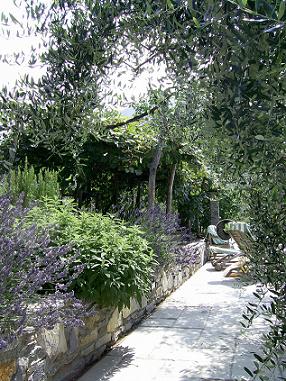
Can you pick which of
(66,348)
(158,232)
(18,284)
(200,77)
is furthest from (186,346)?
(200,77)

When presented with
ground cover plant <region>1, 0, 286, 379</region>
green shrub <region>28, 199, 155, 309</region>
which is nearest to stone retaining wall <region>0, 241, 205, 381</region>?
green shrub <region>28, 199, 155, 309</region>

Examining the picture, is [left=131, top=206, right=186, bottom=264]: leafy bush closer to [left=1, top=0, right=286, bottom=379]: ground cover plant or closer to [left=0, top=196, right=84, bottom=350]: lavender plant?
[left=0, top=196, right=84, bottom=350]: lavender plant

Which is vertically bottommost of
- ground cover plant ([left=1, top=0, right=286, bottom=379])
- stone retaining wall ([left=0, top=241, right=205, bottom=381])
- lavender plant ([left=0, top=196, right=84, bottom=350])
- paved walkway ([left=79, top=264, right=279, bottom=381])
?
paved walkway ([left=79, top=264, right=279, bottom=381])

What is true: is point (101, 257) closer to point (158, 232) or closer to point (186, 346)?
point (186, 346)

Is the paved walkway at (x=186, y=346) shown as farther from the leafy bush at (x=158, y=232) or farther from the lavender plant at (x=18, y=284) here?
the lavender plant at (x=18, y=284)

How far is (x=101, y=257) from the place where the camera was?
4.04 metres

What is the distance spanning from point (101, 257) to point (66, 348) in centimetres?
77

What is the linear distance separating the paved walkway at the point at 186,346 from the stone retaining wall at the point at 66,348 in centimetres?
A: 11

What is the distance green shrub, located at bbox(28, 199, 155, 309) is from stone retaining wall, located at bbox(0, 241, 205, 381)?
11.5 inches

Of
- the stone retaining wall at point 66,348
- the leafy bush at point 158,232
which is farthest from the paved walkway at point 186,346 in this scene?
the leafy bush at point 158,232

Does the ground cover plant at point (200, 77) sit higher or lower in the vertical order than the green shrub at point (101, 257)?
higher

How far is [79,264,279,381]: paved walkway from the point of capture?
388cm

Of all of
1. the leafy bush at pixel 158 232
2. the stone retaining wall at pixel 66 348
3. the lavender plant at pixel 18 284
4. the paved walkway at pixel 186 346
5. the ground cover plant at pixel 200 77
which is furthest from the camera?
the leafy bush at pixel 158 232

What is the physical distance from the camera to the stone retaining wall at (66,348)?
292 cm
